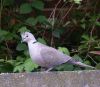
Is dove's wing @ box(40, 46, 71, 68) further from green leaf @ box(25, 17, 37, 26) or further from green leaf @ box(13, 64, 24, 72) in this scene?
green leaf @ box(25, 17, 37, 26)

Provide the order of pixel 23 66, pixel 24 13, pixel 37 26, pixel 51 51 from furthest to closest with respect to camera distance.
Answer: pixel 37 26, pixel 24 13, pixel 23 66, pixel 51 51

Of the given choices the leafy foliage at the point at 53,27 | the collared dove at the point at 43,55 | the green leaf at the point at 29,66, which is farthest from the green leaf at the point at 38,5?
the collared dove at the point at 43,55

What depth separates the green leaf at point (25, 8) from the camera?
10.6 ft

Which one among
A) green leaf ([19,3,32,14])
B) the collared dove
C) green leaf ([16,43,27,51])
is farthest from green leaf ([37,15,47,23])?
the collared dove

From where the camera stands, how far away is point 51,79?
6.91ft

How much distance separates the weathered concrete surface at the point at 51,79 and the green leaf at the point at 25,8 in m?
1.17

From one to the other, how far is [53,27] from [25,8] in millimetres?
290

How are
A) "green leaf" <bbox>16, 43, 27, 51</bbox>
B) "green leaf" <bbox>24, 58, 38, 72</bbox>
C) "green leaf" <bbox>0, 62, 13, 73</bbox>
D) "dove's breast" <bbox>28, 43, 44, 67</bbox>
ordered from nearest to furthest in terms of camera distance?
"dove's breast" <bbox>28, 43, 44, 67</bbox> → "green leaf" <bbox>24, 58, 38, 72</bbox> → "green leaf" <bbox>0, 62, 13, 73</bbox> → "green leaf" <bbox>16, 43, 27, 51</bbox>

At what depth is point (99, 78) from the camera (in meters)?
2.12

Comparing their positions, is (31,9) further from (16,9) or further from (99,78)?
(99,78)

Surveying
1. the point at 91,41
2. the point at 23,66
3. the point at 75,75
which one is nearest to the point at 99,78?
the point at 75,75

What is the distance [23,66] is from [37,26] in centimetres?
68

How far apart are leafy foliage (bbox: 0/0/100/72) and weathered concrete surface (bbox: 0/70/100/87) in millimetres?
932

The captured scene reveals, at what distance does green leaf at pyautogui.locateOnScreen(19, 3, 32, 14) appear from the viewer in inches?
127
